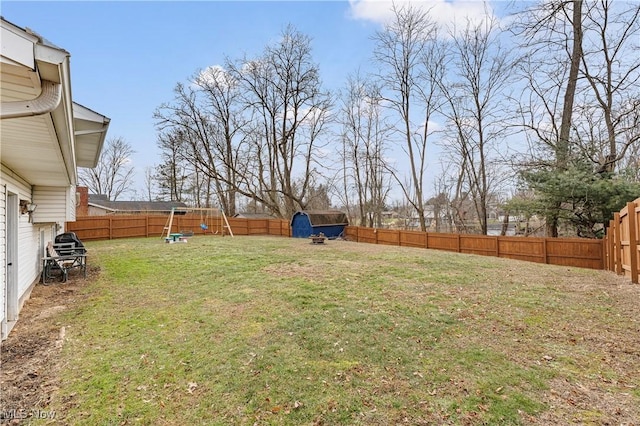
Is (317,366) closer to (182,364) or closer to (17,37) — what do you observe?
(182,364)

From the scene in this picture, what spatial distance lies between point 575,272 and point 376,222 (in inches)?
649

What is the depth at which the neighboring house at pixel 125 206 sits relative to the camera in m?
30.1

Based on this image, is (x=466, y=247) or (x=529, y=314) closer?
(x=529, y=314)

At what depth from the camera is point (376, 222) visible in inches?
962

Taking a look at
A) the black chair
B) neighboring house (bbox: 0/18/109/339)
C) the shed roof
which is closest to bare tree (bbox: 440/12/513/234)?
the shed roof

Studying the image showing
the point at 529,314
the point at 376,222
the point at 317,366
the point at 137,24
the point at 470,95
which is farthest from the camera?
the point at 376,222

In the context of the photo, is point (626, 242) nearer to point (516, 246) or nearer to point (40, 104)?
point (516, 246)

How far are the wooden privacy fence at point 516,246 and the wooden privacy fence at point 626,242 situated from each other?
3.39ft

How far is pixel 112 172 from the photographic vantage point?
113 feet

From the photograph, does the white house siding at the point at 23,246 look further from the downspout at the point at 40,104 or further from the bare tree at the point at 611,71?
the bare tree at the point at 611,71

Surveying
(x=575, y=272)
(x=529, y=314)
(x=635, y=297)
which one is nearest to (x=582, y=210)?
(x=575, y=272)

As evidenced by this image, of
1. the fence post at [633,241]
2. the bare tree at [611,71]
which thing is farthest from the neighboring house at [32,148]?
the bare tree at [611,71]

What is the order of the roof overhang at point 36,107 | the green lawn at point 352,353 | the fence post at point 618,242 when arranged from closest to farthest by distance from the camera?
the roof overhang at point 36,107
the green lawn at point 352,353
the fence post at point 618,242

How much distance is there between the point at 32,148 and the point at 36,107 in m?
2.44
